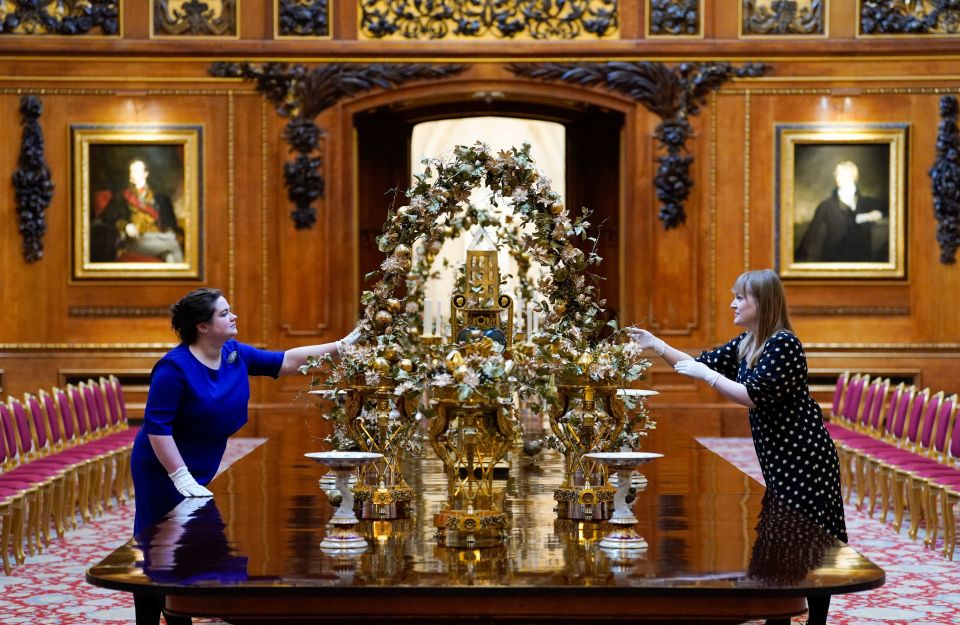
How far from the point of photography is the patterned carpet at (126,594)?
630 cm

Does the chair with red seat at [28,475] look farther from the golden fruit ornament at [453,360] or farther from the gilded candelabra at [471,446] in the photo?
the golden fruit ornament at [453,360]

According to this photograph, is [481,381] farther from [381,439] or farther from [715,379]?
[715,379]

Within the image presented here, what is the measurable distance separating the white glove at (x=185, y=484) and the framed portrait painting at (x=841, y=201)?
31.1ft

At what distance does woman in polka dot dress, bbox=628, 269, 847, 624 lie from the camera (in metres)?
5.06

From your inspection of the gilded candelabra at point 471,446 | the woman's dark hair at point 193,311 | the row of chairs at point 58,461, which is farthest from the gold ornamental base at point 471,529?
the row of chairs at point 58,461

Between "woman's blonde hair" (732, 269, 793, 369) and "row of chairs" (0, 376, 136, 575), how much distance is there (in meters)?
4.22

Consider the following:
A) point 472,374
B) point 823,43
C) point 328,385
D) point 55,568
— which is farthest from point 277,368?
point 823,43

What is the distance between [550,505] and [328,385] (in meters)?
0.93

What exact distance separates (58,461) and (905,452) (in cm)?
568

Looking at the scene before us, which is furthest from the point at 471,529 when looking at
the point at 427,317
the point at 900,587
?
the point at 427,317

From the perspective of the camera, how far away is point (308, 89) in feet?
44.4

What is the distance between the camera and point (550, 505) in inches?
194

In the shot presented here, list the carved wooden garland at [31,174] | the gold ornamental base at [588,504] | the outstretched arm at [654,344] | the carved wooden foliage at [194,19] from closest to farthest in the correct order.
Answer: the gold ornamental base at [588,504]
the outstretched arm at [654,344]
the carved wooden garland at [31,174]
the carved wooden foliage at [194,19]

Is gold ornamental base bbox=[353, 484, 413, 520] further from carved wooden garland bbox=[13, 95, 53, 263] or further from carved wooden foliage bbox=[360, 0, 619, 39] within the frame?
carved wooden garland bbox=[13, 95, 53, 263]
